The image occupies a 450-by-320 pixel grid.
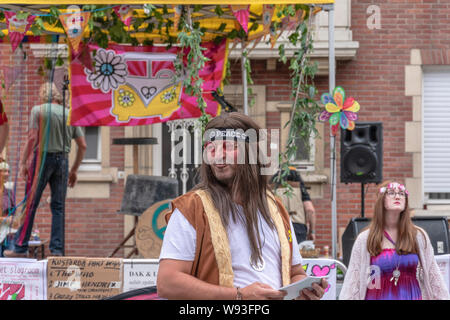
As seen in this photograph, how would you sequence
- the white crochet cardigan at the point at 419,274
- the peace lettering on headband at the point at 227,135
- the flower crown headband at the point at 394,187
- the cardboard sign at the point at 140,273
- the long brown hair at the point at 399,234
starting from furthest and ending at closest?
1. the cardboard sign at the point at 140,273
2. the flower crown headband at the point at 394,187
3. the long brown hair at the point at 399,234
4. the white crochet cardigan at the point at 419,274
5. the peace lettering on headband at the point at 227,135

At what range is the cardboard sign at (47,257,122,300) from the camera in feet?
18.6

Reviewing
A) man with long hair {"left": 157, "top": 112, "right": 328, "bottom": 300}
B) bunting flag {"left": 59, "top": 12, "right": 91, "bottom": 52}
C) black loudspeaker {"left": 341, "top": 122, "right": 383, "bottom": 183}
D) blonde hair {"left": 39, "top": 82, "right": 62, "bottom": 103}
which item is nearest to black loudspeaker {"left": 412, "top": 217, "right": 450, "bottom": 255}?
black loudspeaker {"left": 341, "top": 122, "right": 383, "bottom": 183}

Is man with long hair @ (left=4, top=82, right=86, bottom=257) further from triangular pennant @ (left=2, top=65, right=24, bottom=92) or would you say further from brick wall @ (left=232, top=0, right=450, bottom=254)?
brick wall @ (left=232, top=0, right=450, bottom=254)

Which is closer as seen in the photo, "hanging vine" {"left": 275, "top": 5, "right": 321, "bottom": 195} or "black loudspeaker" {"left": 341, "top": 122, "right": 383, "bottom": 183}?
"hanging vine" {"left": 275, "top": 5, "right": 321, "bottom": 195}

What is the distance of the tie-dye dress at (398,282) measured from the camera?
506 cm

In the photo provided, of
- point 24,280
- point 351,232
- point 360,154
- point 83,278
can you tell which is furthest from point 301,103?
point 24,280

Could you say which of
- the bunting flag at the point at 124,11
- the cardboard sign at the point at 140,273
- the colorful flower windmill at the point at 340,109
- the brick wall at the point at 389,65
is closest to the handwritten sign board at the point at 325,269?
the cardboard sign at the point at 140,273

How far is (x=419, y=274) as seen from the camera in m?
5.09

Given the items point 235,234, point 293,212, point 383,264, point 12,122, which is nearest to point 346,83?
point 293,212

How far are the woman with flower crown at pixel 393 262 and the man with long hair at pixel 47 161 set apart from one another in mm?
3703

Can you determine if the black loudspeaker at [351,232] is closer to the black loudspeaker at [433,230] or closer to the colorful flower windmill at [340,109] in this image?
the black loudspeaker at [433,230]

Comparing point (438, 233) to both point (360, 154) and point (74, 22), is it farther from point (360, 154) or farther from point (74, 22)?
point (74, 22)

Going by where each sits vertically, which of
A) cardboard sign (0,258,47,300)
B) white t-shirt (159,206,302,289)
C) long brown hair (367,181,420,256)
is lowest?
cardboard sign (0,258,47,300)
